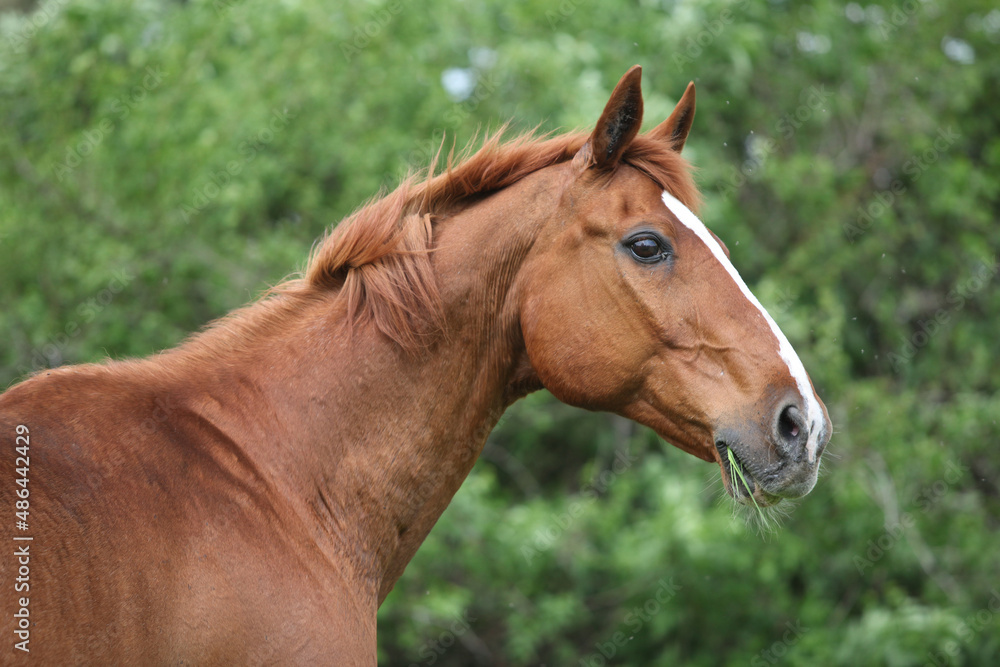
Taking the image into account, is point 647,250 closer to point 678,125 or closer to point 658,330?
point 658,330

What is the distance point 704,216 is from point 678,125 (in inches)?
156

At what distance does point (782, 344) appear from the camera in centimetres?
232

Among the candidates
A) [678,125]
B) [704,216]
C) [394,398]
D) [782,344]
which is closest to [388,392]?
[394,398]


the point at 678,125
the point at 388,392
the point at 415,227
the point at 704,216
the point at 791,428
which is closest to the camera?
the point at 791,428

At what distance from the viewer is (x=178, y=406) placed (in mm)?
2213

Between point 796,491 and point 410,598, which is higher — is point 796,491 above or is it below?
above

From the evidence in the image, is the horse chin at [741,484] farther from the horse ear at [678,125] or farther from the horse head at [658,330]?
the horse ear at [678,125]

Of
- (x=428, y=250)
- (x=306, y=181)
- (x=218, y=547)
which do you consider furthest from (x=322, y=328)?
(x=306, y=181)

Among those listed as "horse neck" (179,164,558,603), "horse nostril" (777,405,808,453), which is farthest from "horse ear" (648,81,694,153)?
"horse nostril" (777,405,808,453)

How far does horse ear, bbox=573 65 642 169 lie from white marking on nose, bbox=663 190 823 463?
0.20 meters

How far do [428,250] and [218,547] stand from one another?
39.7 inches

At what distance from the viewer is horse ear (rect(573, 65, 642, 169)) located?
2.48 meters

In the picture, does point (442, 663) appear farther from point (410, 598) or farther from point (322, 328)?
point (322, 328)

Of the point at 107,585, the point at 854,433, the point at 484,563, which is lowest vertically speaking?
the point at 854,433
